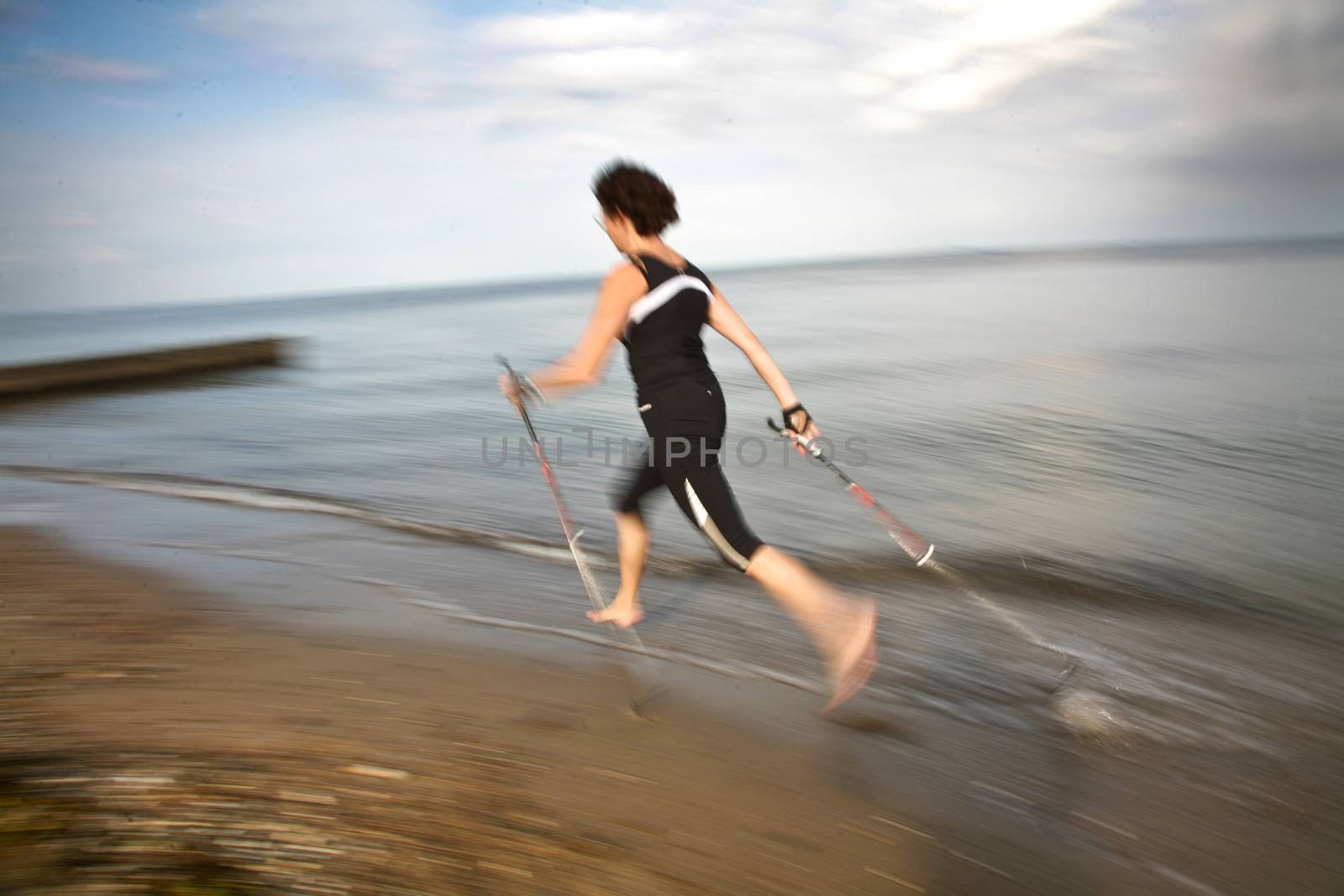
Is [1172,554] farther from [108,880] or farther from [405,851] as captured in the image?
[108,880]

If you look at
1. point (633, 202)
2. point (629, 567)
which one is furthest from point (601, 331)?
point (629, 567)

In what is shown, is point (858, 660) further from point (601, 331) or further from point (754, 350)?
point (601, 331)

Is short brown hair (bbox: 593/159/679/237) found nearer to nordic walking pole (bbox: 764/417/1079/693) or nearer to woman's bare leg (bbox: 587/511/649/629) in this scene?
nordic walking pole (bbox: 764/417/1079/693)

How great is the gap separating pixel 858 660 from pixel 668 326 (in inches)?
52.4

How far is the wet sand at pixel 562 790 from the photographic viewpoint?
233cm

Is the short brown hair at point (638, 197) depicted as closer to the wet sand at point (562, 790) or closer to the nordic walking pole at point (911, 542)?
the nordic walking pole at point (911, 542)

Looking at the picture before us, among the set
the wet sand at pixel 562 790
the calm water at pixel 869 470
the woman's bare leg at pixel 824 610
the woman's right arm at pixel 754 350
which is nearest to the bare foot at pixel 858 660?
the woman's bare leg at pixel 824 610

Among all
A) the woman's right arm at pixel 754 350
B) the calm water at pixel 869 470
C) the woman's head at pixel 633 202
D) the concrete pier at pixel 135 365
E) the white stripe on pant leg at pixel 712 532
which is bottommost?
the calm water at pixel 869 470

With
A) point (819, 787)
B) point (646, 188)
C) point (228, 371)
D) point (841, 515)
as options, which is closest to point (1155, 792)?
point (819, 787)

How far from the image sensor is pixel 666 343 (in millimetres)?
3082

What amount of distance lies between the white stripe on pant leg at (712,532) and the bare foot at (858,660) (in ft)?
1.48

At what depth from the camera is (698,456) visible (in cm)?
314

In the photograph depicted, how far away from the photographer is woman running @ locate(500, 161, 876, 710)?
3039 millimetres

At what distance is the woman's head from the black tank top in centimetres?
11
